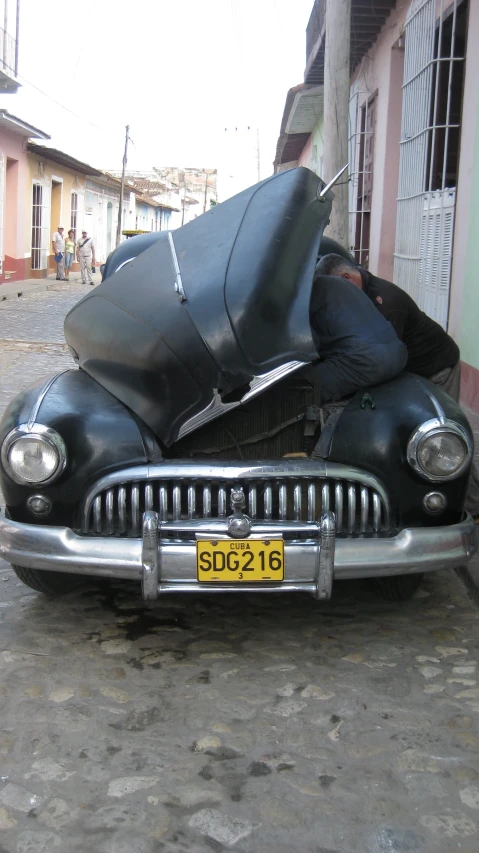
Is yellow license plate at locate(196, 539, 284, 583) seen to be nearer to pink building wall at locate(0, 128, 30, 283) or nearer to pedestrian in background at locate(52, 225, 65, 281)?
pink building wall at locate(0, 128, 30, 283)

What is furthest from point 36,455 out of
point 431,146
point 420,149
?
point 420,149

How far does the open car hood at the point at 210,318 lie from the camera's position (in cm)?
306

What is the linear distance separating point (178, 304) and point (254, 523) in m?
0.86

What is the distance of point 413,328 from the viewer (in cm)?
432

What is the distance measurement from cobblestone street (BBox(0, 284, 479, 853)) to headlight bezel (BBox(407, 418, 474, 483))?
0.63 metres

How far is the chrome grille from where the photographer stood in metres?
3.04

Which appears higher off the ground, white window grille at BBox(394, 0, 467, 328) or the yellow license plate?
white window grille at BBox(394, 0, 467, 328)

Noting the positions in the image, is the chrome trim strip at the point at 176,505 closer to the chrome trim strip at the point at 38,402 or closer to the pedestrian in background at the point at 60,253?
the chrome trim strip at the point at 38,402

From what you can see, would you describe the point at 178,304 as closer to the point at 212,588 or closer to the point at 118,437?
the point at 118,437

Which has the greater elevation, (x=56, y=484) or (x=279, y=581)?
(x=56, y=484)

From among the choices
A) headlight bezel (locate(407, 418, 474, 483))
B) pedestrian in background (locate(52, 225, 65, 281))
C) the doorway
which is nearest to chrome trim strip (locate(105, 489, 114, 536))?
headlight bezel (locate(407, 418, 474, 483))

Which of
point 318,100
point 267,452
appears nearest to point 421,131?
point 267,452

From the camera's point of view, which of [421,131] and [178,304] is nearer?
[178,304]

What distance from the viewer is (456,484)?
318 cm
